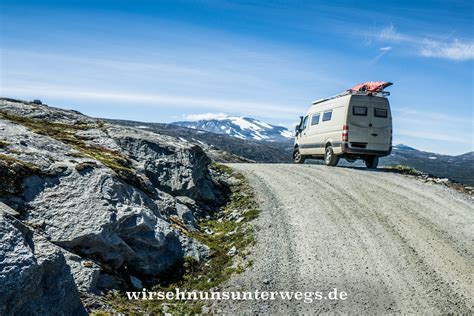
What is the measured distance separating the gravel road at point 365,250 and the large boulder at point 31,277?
2977 mm

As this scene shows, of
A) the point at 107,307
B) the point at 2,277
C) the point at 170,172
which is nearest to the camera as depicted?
the point at 2,277

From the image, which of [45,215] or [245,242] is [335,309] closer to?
[245,242]

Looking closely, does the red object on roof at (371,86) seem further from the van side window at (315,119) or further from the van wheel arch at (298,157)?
the van wheel arch at (298,157)

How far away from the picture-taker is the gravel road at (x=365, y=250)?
7.49 m

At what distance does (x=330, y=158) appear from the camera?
21.3 meters

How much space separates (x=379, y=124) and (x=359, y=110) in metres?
1.38

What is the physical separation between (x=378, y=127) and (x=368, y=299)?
45.7 ft

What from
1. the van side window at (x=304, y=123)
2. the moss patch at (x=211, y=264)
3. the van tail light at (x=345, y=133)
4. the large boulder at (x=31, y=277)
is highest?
the van side window at (x=304, y=123)

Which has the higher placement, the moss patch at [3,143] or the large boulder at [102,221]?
the moss patch at [3,143]

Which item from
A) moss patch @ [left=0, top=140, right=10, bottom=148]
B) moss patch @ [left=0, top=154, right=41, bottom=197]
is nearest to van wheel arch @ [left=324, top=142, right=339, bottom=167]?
moss patch @ [left=0, top=154, right=41, bottom=197]

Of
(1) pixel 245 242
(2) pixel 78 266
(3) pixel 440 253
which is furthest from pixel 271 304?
(3) pixel 440 253

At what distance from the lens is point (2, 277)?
4.90 meters

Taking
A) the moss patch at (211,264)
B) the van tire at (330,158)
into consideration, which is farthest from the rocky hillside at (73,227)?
the van tire at (330,158)

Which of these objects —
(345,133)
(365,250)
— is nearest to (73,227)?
(365,250)
